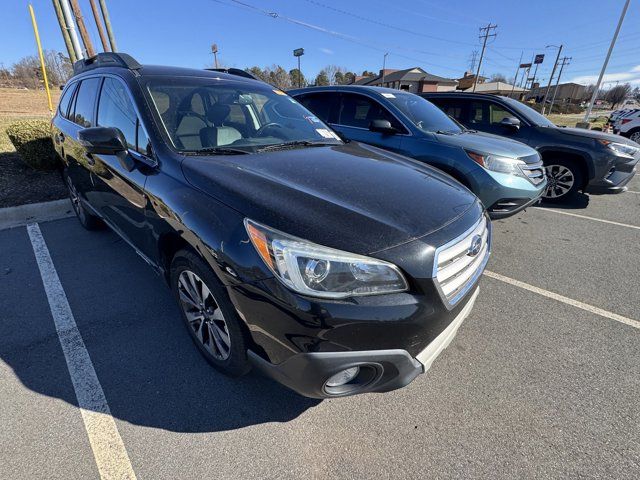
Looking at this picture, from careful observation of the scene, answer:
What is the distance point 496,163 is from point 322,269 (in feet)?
11.0

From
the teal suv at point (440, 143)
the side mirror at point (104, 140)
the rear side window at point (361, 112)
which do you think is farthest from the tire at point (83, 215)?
the rear side window at point (361, 112)

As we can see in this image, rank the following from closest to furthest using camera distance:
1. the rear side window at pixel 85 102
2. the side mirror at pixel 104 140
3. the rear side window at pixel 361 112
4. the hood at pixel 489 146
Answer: the side mirror at pixel 104 140, the rear side window at pixel 85 102, the hood at pixel 489 146, the rear side window at pixel 361 112

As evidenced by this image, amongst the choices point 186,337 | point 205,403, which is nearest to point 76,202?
point 186,337

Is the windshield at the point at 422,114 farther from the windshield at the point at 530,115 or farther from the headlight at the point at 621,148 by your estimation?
the headlight at the point at 621,148

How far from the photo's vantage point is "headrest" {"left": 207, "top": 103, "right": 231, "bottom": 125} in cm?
259

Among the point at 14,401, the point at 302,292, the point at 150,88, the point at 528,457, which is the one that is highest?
the point at 150,88

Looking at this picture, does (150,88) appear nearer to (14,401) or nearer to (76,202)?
(14,401)

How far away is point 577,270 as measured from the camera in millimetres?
3596

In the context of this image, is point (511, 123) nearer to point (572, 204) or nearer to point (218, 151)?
point (572, 204)

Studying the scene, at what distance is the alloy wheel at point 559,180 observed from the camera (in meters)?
5.84

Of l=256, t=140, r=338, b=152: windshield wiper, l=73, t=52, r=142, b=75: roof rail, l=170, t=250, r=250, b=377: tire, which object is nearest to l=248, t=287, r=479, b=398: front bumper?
l=170, t=250, r=250, b=377: tire

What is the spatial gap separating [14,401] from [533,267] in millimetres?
4405

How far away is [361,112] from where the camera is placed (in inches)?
194

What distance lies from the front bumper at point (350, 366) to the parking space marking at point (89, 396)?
31.9 inches
